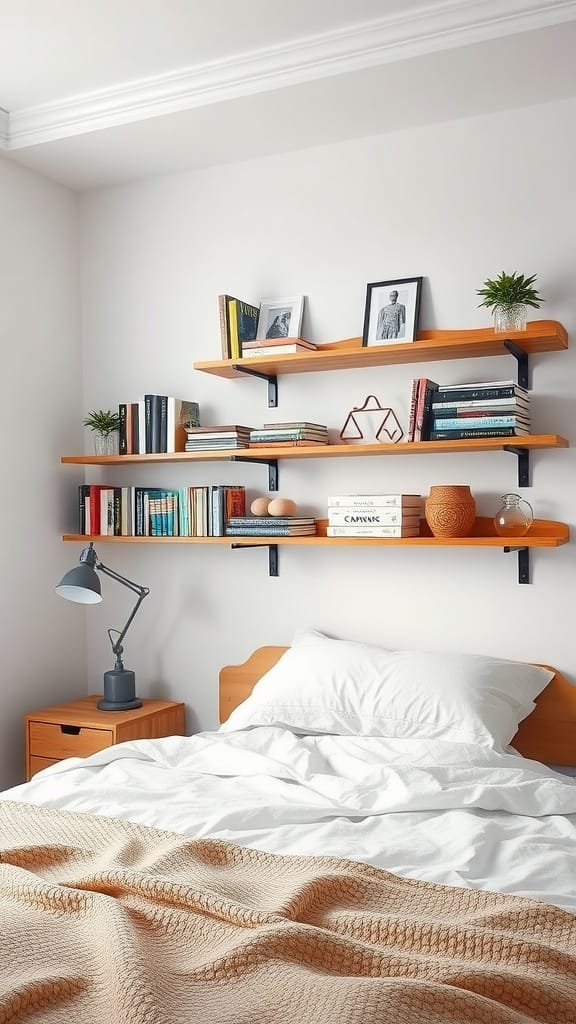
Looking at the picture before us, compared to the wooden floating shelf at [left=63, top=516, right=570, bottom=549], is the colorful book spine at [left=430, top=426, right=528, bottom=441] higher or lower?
higher

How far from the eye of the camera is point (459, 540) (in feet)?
9.23

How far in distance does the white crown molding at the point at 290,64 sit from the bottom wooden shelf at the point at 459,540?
4.53 ft

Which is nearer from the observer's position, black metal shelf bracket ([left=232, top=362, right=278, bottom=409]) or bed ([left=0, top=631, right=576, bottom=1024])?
bed ([left=0, top=631, right=576, bottom=1024])

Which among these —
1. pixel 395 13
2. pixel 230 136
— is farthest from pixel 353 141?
pixel 395 13

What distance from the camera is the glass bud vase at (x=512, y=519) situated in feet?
9.13

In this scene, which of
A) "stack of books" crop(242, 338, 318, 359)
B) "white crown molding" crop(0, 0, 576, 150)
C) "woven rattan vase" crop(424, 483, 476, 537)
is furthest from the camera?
"stack of books" crop(242, 338, 318, 359)

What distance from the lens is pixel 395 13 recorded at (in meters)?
2.57

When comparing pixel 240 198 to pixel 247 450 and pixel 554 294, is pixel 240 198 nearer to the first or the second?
pixel 247 450

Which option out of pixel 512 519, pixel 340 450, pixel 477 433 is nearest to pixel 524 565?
pixel 512 519

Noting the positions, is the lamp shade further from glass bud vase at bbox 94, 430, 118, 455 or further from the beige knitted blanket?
the beige knitted blanket

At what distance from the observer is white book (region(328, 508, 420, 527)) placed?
9.50 feet

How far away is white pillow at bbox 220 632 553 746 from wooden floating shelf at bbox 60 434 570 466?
63 centimetres

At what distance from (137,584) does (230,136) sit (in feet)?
5.47

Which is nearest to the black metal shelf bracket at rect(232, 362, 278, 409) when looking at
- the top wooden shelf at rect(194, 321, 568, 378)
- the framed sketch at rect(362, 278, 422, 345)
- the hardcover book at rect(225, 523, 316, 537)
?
the top wooden shelf at rect(194, 321, 568, 378)
